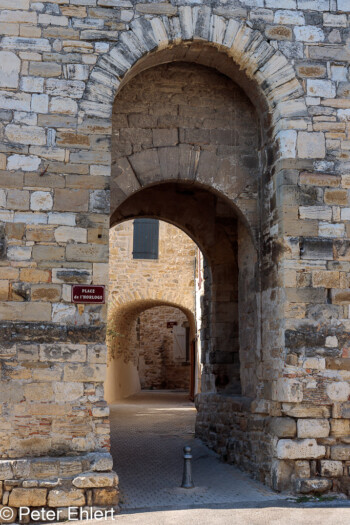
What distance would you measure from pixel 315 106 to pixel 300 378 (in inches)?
100

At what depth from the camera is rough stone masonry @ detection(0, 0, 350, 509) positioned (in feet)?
16.5

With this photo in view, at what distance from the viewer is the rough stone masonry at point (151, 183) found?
16.5 ft

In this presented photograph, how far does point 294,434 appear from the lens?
17.7 feet

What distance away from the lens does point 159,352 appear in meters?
20.7

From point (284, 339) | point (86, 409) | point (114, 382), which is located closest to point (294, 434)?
point (284, 339)

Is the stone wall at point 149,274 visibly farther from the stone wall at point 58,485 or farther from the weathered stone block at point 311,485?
the stone wall at point 58,485

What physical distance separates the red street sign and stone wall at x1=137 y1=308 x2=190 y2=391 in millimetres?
15332

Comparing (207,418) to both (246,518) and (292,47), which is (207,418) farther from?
(292,47)

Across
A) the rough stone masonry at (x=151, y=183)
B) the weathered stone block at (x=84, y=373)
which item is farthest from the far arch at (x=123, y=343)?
the weathered stone block at (x=84, y=373)

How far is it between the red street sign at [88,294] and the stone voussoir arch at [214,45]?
5.04 feet

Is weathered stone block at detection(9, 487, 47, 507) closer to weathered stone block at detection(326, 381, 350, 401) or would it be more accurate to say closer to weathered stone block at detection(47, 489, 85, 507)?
weathered stone block at detection(47, 489, 85, 507)

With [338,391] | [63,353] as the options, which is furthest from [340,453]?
[63,353]

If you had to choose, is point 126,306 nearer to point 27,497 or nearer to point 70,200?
point 70,200

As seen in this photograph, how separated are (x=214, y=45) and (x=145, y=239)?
963cm
